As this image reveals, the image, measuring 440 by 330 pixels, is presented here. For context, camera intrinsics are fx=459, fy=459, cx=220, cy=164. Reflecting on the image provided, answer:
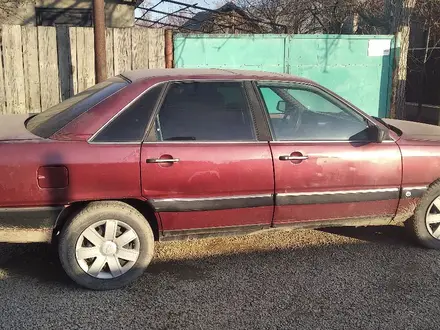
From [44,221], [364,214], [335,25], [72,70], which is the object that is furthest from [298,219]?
[335,25]

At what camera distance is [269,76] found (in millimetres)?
3955

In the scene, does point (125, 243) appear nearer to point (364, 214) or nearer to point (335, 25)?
point (364, 214)

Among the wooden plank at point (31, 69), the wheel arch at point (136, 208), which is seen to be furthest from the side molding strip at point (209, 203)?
the wooden plank at point (31, 69)

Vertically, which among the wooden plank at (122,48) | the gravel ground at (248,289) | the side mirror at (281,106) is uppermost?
the wooden plank at (122,48)

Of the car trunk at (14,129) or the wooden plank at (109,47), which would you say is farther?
the wooden plank at (109,47)

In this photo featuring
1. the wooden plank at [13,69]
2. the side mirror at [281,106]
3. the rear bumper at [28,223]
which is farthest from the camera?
the wooden plank at [13,69]

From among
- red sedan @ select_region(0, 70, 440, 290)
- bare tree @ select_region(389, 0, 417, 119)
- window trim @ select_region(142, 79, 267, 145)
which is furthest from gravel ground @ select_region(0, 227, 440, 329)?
bare tree @ select_region(389, 0, 417, 119)

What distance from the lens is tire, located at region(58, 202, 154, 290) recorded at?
10.9 feet

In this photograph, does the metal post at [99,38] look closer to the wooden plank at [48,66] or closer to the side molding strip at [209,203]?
the wooden plank at [48,66]

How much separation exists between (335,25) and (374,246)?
839cm

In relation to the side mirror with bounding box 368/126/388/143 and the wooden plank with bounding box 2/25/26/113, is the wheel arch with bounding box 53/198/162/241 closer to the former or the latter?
the side mirror with bounding box 368/126/388/143

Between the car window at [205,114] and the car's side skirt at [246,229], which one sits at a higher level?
the car window at [205,114]

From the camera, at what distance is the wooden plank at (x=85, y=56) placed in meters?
7.43

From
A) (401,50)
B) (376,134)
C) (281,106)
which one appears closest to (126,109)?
(281,106)
